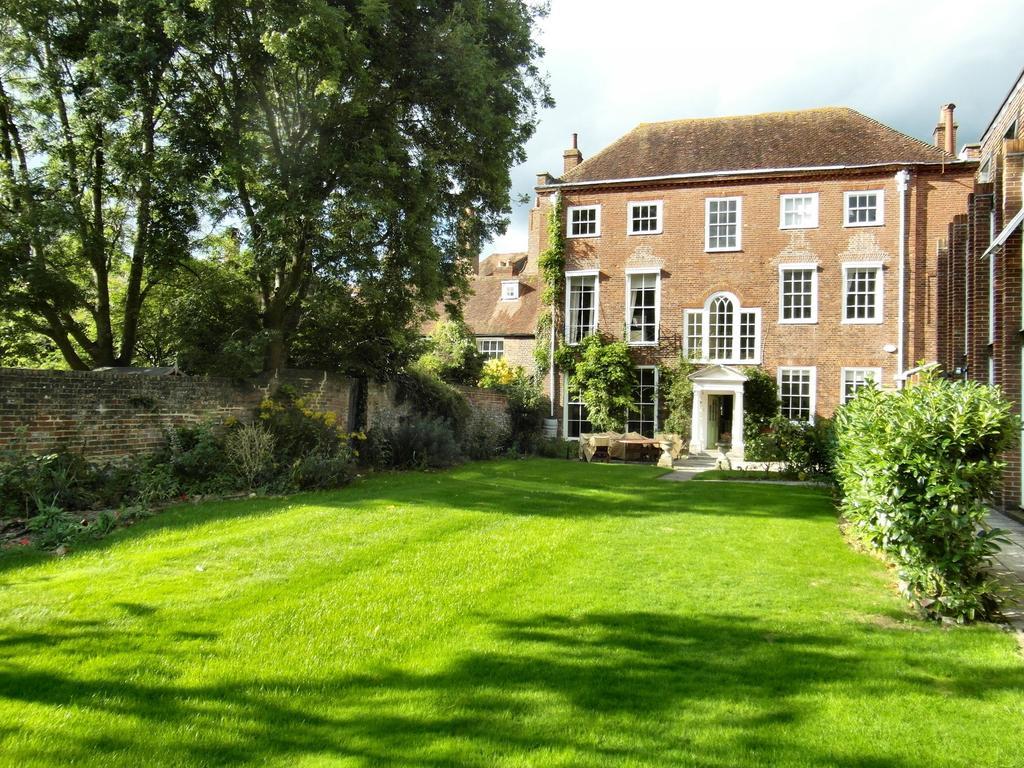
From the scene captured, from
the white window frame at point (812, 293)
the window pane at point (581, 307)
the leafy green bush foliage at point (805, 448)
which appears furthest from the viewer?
the window pane at point (581, 307)

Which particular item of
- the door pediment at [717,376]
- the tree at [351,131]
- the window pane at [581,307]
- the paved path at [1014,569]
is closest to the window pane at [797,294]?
the door pediment at [717,376]

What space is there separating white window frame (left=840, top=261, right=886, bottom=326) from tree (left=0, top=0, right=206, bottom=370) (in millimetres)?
20652

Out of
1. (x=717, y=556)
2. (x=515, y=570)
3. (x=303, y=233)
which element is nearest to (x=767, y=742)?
(x=515, y=570)

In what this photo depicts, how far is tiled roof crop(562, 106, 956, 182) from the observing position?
25.0 m

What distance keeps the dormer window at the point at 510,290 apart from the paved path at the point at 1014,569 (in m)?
25.1

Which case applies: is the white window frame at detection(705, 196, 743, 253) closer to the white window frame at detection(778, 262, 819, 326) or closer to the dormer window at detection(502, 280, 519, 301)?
the white window frame at detection(778, 262, 819, 326)

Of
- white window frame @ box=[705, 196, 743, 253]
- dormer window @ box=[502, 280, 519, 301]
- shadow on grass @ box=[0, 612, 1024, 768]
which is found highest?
white window frame @ box=[705, 196, 743, 253]

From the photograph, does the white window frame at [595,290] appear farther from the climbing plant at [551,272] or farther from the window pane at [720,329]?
the window pane at [720,329]

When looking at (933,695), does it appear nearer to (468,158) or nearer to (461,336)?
(468,158)

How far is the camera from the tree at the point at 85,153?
12.2 m

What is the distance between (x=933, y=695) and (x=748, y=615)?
1.57 metres

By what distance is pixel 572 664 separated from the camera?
14.7ft

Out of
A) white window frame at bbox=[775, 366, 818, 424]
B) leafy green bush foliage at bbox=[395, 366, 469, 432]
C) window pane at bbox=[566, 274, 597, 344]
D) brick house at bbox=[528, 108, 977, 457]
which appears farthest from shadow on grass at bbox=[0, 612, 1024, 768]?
window pane at bbox=[566, 274, 597, 344]

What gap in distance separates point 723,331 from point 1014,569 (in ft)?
61.7
